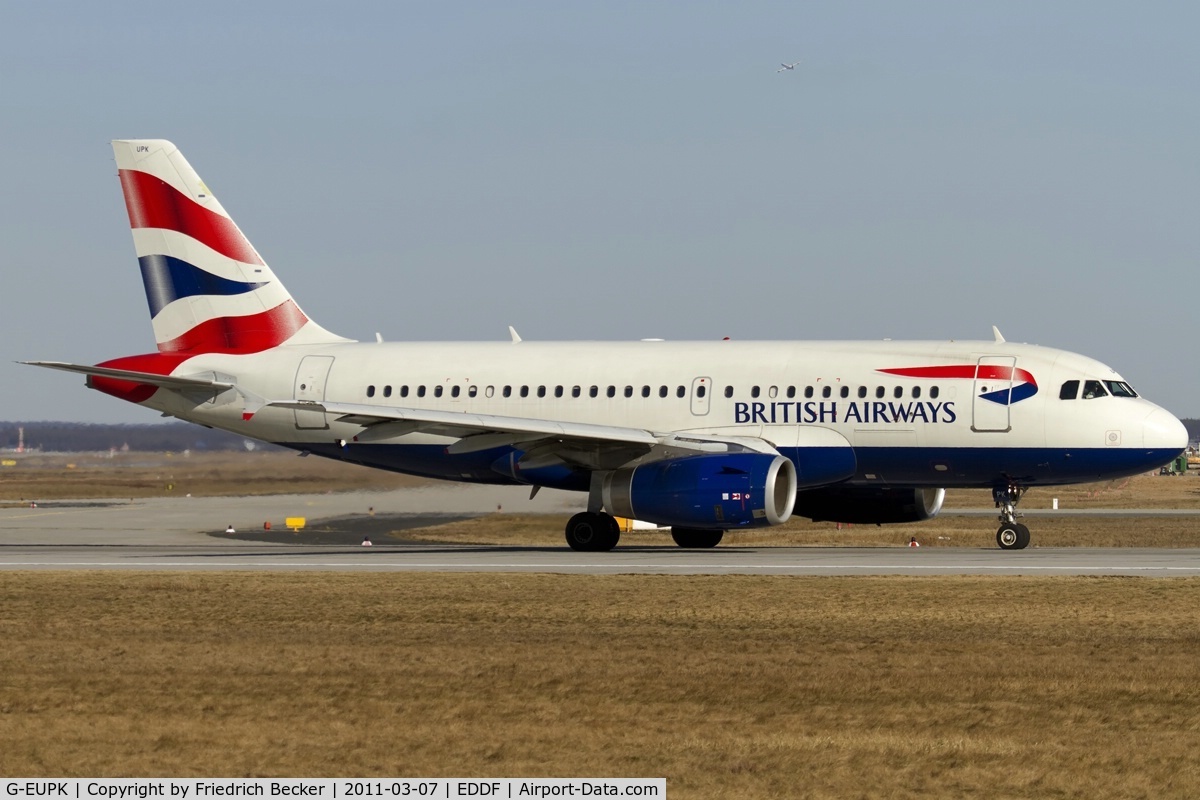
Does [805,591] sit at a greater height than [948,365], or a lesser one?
lesser

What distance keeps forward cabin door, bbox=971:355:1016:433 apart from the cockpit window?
74.2 inches

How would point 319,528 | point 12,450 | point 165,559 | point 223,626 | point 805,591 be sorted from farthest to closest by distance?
point 12,450, point 319,528, point 165,559, point 805,591, point 223,626

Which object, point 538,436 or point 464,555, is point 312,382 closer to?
point 538,436

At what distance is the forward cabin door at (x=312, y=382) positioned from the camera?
34.5 m

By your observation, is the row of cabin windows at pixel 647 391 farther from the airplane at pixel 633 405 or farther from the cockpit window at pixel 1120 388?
the cockpit window at pixel 1120 388

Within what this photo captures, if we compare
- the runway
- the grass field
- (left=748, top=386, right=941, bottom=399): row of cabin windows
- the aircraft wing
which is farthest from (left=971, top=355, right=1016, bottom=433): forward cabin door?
the grass field

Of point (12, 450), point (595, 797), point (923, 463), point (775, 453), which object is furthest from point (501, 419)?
point (12, 450)

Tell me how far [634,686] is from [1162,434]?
1940 cm

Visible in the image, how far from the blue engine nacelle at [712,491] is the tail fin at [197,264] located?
997cm

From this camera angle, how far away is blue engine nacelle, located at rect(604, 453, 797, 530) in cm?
2884

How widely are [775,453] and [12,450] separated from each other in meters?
63.2

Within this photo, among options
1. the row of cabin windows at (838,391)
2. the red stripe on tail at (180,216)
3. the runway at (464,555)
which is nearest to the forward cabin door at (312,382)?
the runway at (464,555)

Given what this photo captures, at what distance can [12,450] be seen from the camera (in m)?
83.8

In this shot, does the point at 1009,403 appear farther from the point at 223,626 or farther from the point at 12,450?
the point at 12,450
